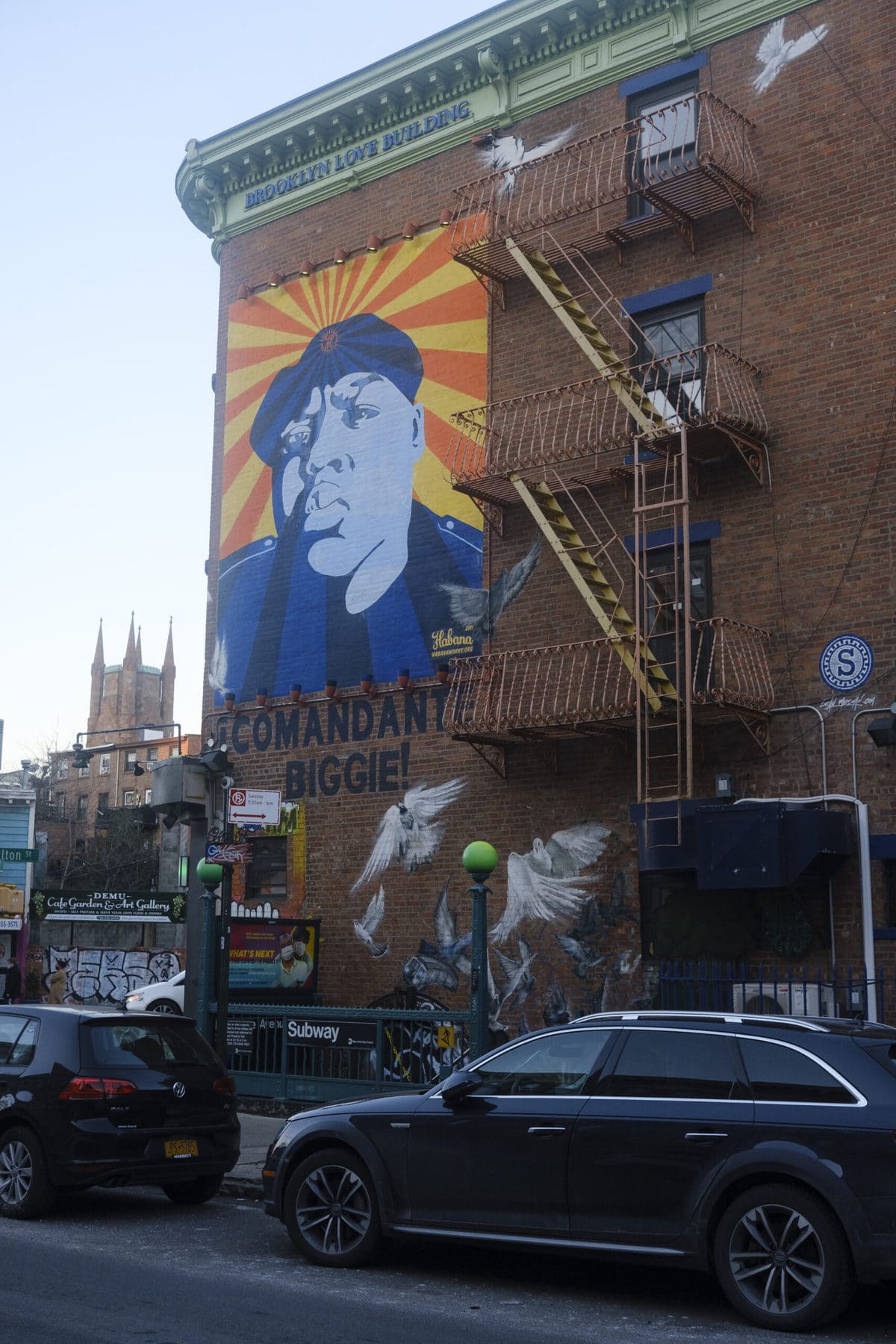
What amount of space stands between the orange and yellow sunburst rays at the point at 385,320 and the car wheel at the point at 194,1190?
1019 cm

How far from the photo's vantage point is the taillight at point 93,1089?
1028 centimetres

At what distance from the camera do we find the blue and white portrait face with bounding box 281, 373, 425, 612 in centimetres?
2006

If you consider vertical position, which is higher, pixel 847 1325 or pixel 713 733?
pixel 713 733

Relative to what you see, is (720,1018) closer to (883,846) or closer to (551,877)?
(883,846)

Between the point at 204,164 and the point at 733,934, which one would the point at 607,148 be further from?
the point at 733,934

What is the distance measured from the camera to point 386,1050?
1541 cm

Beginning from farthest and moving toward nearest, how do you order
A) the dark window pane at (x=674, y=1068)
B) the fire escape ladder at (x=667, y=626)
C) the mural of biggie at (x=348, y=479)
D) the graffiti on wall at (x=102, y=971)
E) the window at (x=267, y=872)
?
the graffiti on wall at (x=102, y=971) < the window at (x=267, y=872) < the mural of biggie at (x=348, y=479) < the fire escape ladder at (x=667, y=626) < the dark window pane at (x=674, y=1068)

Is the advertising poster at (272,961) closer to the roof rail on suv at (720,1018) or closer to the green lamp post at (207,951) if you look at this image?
the green lamp post at (207,951)

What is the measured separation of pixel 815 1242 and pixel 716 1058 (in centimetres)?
113

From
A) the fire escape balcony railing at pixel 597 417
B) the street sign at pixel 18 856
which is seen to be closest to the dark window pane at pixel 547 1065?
the fire escape balcony railing at pixel 597 417

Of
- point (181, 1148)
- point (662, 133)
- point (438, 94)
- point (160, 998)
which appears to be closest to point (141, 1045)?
point (181, 1148)

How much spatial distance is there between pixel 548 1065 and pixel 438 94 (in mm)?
16186

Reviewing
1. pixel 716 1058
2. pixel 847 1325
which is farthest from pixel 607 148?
pixel 847 1325

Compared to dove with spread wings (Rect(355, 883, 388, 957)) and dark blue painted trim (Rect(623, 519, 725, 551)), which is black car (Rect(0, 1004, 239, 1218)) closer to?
dove with spread wings (Rect(355, 883, 388, 957))
